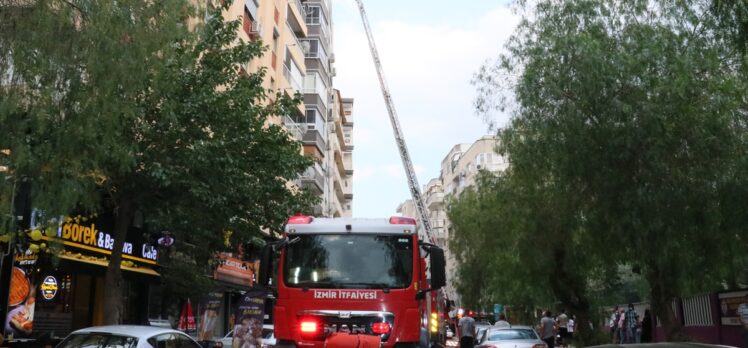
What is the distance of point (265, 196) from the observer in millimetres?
17609

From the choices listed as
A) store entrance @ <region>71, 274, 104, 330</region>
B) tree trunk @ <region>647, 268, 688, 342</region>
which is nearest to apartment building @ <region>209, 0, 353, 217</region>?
store entrance @ <region>71, 274, 104, 330</region>

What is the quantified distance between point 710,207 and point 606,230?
99.4 inches

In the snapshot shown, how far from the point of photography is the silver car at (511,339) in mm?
17438

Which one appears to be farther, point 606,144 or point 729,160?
point 606,144

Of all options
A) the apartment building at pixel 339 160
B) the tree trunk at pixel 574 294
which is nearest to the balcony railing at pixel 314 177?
the apartment building at pixel 339 160

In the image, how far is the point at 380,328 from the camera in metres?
10.7

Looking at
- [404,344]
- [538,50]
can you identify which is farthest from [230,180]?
[538,50]

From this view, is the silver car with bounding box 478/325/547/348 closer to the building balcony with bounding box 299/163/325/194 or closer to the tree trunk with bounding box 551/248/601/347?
the tree trunk with bounding box 551/248/601/347

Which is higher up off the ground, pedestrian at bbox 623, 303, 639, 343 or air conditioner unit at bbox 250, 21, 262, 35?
air conditioner unit at bbox 250, 21, 262, 35

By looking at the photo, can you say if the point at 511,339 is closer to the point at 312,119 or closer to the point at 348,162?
the point at 312,119

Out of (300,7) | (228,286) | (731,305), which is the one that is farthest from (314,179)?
(731,305)

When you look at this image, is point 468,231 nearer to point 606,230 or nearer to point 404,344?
point 606,230

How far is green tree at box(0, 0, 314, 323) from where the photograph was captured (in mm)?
9109

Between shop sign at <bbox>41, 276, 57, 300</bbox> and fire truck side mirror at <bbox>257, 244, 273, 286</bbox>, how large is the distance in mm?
8894
